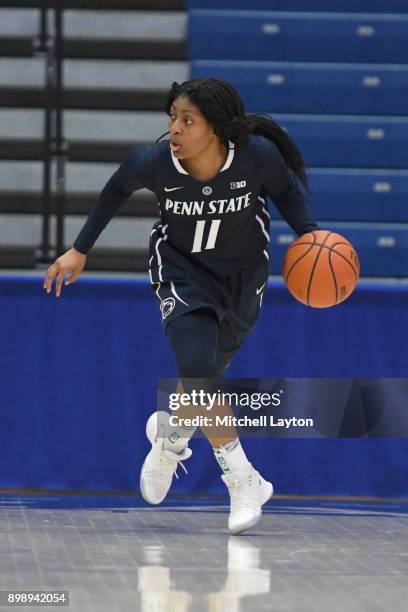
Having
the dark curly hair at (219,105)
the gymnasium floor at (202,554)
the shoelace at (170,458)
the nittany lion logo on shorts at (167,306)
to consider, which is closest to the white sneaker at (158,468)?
the shoelace at (170,458)

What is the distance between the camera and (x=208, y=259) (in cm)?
457

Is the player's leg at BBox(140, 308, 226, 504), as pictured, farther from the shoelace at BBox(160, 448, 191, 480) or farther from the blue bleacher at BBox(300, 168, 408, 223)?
the blue bleacher at BBox(300, 168, 408, 223)

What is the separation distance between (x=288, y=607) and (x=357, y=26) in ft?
21.3

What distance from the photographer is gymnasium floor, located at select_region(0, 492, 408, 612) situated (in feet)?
10.7

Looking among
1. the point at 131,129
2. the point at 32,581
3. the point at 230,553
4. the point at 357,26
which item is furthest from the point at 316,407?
the point at 357,26

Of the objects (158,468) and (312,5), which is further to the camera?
(312,5)

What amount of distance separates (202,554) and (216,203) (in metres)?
1.27

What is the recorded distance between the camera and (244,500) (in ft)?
14.9

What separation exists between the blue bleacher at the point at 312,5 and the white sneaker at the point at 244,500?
17.3 ft

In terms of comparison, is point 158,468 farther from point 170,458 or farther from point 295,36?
point 295,36

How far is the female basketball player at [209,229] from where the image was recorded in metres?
4.45

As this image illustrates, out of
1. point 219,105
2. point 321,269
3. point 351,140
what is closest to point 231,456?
point 321,269

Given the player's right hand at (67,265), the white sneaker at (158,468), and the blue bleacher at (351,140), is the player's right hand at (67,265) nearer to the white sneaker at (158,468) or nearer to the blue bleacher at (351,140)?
the white sneaker at (158,468)

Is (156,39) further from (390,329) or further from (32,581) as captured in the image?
(32,581)
